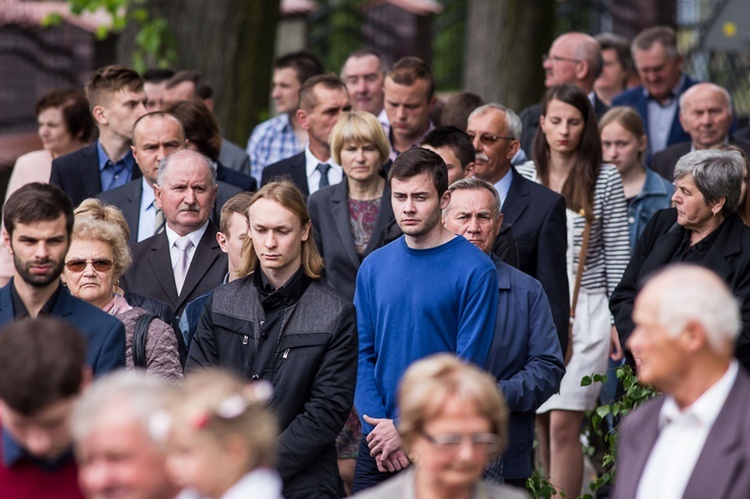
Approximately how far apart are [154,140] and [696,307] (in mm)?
4723

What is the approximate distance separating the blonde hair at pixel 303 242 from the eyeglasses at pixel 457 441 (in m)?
2.32

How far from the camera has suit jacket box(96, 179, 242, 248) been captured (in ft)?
26.5

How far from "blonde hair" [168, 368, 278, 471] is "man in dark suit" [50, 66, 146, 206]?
4790 mm

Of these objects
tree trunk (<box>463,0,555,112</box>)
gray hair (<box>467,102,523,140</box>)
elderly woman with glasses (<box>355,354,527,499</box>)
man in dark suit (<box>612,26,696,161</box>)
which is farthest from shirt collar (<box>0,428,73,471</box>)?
tree trunk (<box>463,0,555,112</box>)

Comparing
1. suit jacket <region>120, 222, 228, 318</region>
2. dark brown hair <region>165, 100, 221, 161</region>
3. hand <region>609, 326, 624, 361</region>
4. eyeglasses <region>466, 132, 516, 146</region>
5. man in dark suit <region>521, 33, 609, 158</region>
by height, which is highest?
man in dark suit <region>521, 33, 609, 158</region>

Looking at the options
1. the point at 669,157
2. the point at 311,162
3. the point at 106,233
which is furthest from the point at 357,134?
the point at 669,157

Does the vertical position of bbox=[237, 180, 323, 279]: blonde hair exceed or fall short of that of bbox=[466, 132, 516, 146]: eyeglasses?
it falls short

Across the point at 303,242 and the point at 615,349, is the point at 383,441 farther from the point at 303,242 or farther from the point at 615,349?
the point at 615,349

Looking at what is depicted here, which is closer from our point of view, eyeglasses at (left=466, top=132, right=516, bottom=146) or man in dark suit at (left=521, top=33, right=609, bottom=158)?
eyeglasses at (left=466, top=132, right=516, bottom=146)

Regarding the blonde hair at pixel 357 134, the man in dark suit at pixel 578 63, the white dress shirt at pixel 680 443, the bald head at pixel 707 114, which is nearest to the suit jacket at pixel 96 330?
the white dress shirt at pixel 680 443

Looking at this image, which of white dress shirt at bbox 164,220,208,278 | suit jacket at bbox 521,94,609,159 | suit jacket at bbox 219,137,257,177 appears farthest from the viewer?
suit jacket at bbox 521,94,609,159

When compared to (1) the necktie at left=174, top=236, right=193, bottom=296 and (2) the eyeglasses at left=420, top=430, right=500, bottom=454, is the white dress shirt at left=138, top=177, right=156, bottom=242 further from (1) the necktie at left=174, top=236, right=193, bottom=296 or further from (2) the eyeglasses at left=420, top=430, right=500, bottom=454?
(2) the eyeglasses at left=420, top=430, right=500, bottom=454

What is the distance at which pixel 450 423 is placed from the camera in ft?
13.7

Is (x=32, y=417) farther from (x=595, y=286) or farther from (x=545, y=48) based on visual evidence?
(x=545, y=48)
